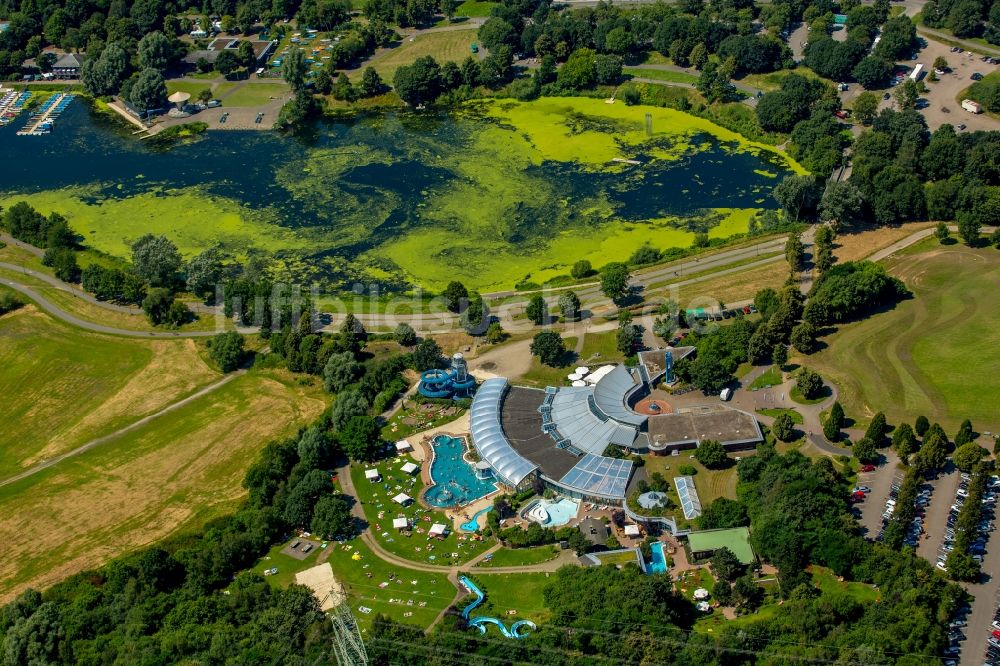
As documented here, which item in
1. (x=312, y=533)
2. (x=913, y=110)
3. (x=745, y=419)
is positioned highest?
(x=913, y=110)

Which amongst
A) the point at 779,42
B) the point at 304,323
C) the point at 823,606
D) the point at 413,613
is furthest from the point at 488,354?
the point at 779,42

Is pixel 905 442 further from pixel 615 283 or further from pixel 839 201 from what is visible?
pixel 839 201

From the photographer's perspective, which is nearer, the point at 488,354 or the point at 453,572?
the point at 453,572

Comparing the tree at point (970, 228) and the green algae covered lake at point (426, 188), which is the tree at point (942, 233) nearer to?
the tree at point (970, 228)

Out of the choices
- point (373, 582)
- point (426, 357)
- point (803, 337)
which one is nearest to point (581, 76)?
point (803, 337)

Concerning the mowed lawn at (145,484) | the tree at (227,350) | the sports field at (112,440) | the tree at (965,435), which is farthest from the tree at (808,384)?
the tree at (227,350)

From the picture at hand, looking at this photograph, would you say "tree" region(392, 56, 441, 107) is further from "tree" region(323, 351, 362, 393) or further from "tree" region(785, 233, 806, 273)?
"tree" region(785, 233, 806, 273)

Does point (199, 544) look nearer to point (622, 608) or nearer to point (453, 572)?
point (453, 572)
